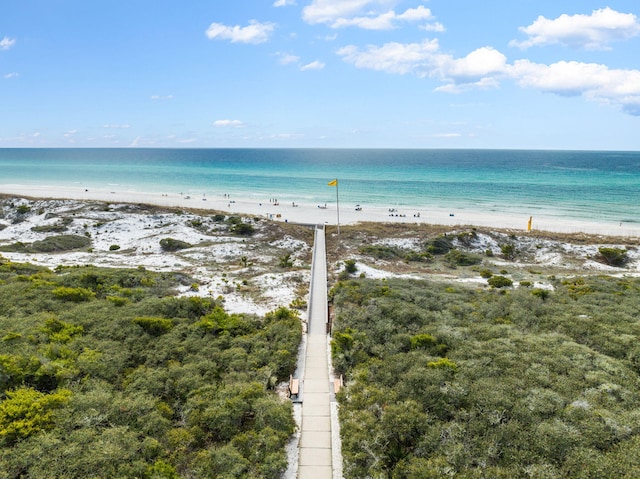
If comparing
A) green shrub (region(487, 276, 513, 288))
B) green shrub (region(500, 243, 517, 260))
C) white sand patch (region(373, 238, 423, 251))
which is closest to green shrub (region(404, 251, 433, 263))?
white sand patch (region(373, 238, 423, 251))

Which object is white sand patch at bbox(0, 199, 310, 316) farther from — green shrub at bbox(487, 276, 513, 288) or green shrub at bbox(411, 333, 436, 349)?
green shrub at bbox(487, 276, 513, 288)

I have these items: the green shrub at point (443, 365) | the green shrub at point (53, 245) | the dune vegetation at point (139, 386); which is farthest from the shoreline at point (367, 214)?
the green shrub at point (443, 365)

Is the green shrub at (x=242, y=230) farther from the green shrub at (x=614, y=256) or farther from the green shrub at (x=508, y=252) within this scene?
the green shrub at (x=614, y=256)

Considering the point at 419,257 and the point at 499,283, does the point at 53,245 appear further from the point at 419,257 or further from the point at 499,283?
the point at 499,283

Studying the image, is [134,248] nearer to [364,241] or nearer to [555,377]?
[364,241]

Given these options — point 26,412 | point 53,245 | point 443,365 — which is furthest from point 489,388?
point 53,245
